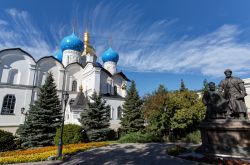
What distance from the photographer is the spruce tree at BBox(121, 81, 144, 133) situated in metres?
22.1

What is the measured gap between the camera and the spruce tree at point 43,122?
16.3 meters

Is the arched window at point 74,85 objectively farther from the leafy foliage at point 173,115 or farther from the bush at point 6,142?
the bush at point 6,142

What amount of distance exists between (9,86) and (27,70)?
3.34 meters

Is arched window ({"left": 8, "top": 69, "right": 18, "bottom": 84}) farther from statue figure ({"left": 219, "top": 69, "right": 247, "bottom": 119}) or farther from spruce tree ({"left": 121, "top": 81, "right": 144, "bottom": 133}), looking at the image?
statue figure ({"left": 219, "top": 69, "right": 247, "bottom": 119})

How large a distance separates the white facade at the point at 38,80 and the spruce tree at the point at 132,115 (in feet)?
14.0

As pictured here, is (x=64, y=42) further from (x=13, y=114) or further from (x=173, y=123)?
(x=173, y=123)

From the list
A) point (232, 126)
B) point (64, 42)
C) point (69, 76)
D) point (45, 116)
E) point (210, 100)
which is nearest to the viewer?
point (232, 126)

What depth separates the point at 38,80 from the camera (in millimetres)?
27000

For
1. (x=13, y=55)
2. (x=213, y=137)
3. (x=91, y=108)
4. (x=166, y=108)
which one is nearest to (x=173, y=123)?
(x=166, y=108)

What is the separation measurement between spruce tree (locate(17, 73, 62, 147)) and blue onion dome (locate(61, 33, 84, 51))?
16.9 meters

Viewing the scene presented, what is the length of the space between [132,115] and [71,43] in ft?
66.3

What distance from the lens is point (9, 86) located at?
24.5 meters

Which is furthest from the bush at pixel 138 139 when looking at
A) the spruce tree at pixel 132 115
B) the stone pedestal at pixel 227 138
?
the stone pedestal at pixel 227 138

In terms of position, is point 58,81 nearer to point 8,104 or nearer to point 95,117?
point 8,104
